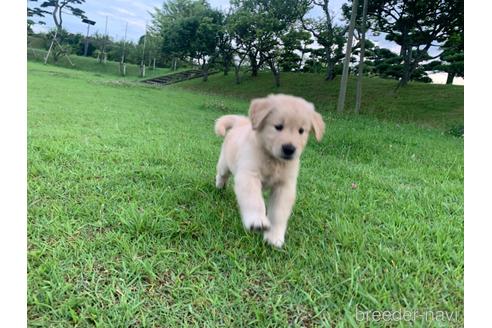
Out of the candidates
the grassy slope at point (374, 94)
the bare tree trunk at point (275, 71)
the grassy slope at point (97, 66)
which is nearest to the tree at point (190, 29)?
the grassy slope at point (374, 94)

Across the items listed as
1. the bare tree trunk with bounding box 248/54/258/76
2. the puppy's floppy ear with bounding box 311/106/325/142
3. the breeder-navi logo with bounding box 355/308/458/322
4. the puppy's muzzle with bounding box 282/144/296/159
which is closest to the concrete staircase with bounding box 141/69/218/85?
the bare tree trunk with bounding box 248/54/258/76

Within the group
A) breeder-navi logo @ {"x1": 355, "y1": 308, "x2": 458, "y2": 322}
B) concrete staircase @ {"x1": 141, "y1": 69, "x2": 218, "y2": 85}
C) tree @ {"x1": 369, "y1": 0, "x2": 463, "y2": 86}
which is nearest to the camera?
breeder-navi logo @ {"x1": 355, "y1": 308, "x2": 458, "y2": 322}

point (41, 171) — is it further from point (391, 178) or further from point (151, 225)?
point (391, 178)

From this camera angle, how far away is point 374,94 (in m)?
3.28

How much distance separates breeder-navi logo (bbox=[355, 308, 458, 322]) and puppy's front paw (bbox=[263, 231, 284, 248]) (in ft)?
1.57

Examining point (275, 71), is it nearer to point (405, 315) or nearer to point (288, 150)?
point (288, 150)

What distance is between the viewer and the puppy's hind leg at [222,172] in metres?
2.28

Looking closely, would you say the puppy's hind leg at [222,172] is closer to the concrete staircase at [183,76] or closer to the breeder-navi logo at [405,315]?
the concrete staircase at [183,76]

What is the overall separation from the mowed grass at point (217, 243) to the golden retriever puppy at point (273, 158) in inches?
5.8

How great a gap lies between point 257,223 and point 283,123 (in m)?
0.48

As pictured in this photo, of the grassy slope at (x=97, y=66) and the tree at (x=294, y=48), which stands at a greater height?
the tree at (x=294, y=48)

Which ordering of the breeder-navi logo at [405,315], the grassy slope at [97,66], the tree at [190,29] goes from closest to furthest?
the breeder-navi logo at [405,315], the tree at [190,29], the grassy slope at [97,66]

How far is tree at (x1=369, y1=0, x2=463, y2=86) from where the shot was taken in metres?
4.07

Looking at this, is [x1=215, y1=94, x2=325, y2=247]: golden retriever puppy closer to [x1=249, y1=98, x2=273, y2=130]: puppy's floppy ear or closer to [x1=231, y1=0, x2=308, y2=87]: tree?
[x1=249, y1=98, x2=273, y2=130]: puppy's floppy ear
